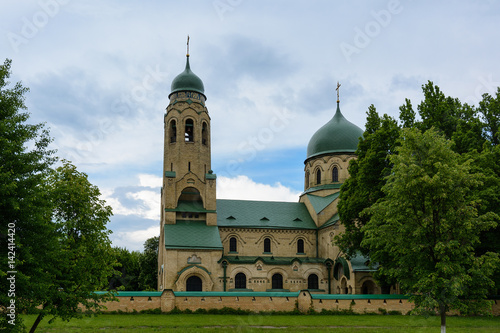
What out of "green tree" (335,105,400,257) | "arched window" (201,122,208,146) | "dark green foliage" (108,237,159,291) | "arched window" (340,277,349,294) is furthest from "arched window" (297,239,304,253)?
"dark green foliage" (108,237,159,291)

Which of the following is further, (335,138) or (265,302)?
(335,138)

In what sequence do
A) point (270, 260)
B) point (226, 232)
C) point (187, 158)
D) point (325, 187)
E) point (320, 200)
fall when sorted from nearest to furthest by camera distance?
point (270, 260)
point (226, 232)
point (187, 158)
point (320, 200)
point (325, 187)

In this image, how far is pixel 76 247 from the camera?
1580 cm

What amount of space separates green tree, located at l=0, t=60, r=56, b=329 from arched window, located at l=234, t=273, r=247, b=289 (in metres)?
26.9

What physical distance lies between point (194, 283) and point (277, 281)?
7.65 metres

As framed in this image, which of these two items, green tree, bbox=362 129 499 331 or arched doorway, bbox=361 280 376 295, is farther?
arched doorway, bbox=361 280 376 295

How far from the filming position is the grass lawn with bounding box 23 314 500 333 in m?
20.4

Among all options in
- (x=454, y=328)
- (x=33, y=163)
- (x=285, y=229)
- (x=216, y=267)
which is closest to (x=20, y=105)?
(x=33, y=163)

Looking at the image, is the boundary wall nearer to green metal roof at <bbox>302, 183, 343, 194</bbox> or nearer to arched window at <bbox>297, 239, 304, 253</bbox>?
arched window at <bbox>297, 239, 304, 253</bbox>

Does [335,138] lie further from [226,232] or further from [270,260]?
[226,232]

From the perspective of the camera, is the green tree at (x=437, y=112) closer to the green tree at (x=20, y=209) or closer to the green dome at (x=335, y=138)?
the green dome at (x=335, y=138)

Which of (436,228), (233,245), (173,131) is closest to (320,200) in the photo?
(233,245)

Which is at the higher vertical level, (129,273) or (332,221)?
(332,221)

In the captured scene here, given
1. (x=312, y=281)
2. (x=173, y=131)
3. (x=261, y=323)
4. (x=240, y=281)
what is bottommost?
(x=261, y=323)
